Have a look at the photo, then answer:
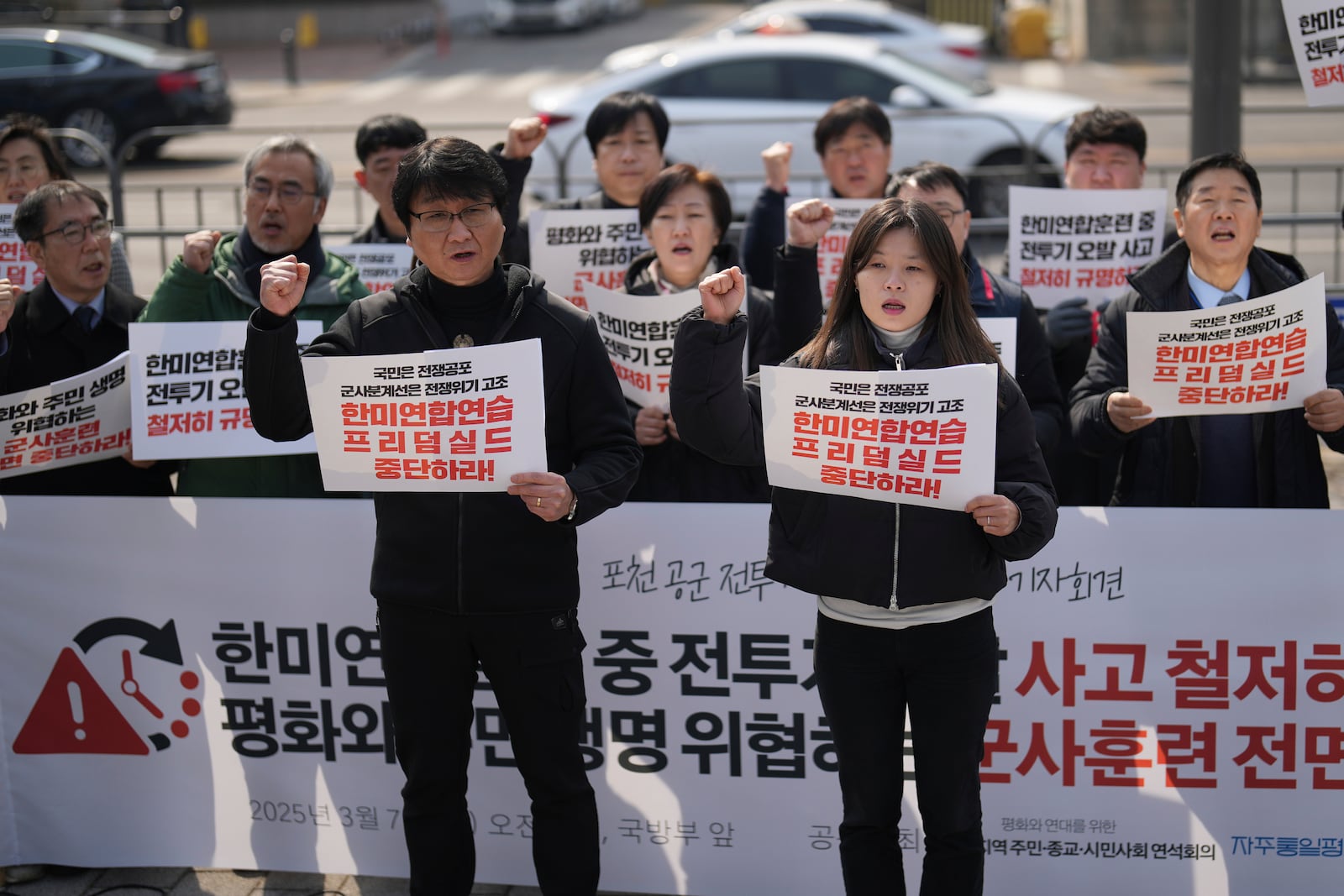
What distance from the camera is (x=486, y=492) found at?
Result: 361 cm

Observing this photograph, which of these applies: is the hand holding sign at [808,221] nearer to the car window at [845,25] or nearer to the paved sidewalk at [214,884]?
the paved sidewalk at [214,884]

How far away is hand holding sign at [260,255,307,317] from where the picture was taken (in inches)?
137

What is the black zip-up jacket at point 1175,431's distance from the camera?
4.30 m

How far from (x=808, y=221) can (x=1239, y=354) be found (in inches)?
49.4

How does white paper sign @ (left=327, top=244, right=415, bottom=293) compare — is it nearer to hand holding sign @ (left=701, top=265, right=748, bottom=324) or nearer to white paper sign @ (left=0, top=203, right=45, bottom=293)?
white paper sign @ (left=0, top=203, right=45, bottom=293)

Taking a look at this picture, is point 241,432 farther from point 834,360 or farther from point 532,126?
point 834,360

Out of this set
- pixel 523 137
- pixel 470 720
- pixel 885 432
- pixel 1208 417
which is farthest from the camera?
pixel 523 137

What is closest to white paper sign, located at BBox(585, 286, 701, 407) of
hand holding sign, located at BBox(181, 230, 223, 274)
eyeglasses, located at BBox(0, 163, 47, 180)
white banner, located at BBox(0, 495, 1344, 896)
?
white banner, located at BBox(0, 495, 1344, 896)

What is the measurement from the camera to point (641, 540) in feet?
13.8

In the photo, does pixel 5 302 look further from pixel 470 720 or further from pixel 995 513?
pixel 995 513

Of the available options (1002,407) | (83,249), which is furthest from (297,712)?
(1002,407)

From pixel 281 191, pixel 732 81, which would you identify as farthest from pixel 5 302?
pixel 732 81

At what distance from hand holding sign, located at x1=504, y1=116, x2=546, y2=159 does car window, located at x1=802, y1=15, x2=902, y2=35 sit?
55.4ft

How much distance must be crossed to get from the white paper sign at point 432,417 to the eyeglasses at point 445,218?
0.97ft
